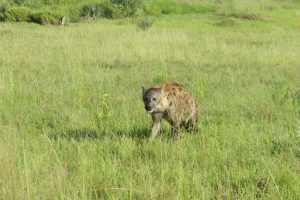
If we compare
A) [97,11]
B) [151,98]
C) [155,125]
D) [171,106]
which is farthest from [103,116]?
[97,11]

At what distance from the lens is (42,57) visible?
47.2 feet

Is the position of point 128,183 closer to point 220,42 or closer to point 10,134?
point 10,134

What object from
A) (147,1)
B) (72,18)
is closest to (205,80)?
(72,18)

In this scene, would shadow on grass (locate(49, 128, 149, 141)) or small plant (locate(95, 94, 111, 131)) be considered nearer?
shadow on grass (locate(49, 128, 149, 141))

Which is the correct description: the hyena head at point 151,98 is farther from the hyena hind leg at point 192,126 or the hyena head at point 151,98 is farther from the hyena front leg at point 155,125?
the hyena hind leg at point 192,126

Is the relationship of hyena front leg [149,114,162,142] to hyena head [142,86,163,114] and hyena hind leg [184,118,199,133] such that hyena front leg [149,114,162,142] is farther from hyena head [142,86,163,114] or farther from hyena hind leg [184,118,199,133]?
hyena hind leg [184,118,199,133]

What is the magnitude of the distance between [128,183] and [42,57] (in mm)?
10105

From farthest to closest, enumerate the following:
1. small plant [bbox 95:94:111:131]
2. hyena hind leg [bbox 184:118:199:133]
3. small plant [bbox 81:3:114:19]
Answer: small plant [bbox 81:3:114:19]
small plant [bbox 95:94:111:131]
hyena hind leg [bbox 184:118:199:133]

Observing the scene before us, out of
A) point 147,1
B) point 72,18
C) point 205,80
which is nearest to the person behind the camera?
Result: point 205,80

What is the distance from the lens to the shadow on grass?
6.79 metres

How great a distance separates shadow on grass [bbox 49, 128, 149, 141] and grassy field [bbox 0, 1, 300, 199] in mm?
29

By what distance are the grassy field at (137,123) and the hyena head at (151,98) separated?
0.52 metres

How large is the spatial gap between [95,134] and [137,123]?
858 mm

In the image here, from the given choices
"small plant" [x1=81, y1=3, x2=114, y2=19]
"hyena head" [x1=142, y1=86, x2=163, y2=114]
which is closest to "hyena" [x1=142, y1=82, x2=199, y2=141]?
"hyena head" [x1=142, y1=86, x2=163, y2=114]
